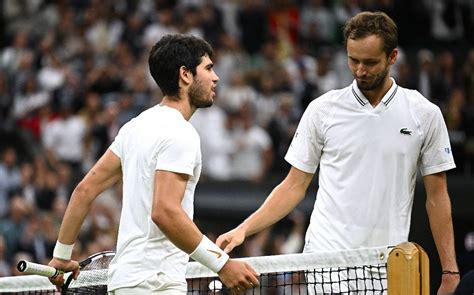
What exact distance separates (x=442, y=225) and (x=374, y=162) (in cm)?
53

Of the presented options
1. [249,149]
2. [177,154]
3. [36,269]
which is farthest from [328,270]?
[249,149]

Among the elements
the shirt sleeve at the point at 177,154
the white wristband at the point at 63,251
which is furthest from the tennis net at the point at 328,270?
the shirt sleeve at the point at 177,154

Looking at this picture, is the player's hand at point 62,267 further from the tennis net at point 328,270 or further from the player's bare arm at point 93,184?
the player's bare arm at point 93,184

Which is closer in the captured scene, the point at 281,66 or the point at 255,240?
the point at 255,240

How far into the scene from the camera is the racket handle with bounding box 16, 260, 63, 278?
21.9 ft

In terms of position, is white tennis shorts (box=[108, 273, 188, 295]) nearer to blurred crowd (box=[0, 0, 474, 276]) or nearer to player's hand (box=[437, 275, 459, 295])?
player's hand (box=[437, 275, 459, 295])

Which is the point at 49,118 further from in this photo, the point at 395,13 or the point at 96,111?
the point at 395,13

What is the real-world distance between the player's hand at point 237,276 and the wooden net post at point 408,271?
0.73m

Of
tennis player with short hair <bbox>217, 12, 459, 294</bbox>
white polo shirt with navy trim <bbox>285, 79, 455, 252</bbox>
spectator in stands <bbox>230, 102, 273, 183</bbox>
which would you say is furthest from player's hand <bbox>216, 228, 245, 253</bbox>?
spectator in stands <bbox>230, 102, 273, 183</bbox>

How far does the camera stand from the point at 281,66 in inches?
766

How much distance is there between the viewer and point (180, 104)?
A: 21.4 feet

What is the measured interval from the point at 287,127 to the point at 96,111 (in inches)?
115

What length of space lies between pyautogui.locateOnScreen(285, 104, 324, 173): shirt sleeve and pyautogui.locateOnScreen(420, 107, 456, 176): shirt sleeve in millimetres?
628

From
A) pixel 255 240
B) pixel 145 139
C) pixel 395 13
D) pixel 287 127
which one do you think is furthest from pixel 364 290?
pixel 395 13
